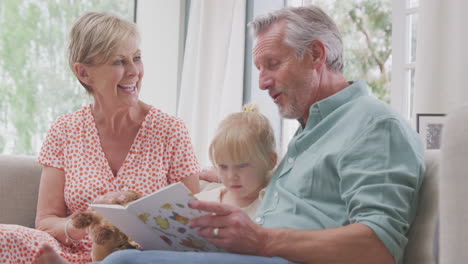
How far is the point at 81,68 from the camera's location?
2238 mm

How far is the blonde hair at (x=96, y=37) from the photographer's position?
7.14 ft

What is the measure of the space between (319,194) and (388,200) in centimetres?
21

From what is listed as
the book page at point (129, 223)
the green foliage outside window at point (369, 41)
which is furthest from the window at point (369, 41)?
the book page at point (129, 223)

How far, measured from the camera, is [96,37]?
2.17 m

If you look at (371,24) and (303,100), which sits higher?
(371,24)

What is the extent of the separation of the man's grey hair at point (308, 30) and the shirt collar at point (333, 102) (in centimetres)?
14

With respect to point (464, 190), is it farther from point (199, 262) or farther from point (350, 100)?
point (350, 100)

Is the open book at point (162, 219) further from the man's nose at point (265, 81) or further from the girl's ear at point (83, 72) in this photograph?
the girl's ear at point (83, 72)

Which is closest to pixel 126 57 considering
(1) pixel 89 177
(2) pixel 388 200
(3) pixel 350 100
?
(1) pixel 89 177

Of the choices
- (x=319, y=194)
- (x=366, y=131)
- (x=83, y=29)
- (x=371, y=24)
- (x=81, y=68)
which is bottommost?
(x=319, y=194)

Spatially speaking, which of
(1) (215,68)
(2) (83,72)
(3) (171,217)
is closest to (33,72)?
(1) (215,68)

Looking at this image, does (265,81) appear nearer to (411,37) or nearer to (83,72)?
(83,72)

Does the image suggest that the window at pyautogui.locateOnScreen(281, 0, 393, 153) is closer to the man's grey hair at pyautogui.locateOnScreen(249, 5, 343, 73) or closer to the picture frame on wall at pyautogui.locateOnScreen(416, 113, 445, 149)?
the picture frame on wall at pyautogui.locateOnScreen(416, 113, 445, 149)

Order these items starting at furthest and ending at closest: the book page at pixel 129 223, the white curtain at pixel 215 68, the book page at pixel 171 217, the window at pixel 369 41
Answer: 1. the white curtain at pixel 215 68
2. the window at pixel 369 41
3. the book page at pixel 129 223
4. the book page at pixel 171 217
